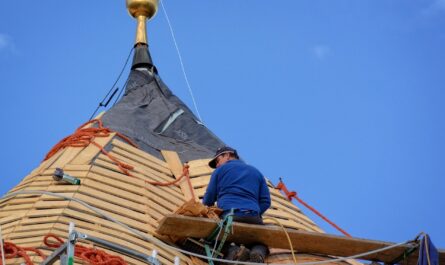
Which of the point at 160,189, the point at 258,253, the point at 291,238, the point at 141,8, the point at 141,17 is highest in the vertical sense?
the point at 141,8

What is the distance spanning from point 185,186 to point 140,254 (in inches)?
128

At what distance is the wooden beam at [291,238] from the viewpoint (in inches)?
335

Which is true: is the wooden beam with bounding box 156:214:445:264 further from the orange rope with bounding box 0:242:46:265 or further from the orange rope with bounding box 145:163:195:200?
the orange rope with bounding box 145:163:195:200

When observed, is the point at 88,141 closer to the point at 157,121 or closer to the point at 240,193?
the point at 157,121

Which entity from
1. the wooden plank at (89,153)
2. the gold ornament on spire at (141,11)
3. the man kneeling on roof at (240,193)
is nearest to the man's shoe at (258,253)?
the man kneeling on roof at (240,193)

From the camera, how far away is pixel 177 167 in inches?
445

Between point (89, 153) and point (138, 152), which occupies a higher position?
point (138, 152)

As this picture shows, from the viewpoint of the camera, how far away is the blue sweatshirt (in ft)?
30.0

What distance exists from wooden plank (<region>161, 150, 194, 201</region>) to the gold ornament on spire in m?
4.35

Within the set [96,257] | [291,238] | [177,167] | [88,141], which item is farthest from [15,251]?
[177,167]

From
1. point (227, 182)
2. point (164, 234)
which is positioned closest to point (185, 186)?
point (227, 182)

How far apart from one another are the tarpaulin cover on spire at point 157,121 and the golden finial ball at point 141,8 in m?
1.40

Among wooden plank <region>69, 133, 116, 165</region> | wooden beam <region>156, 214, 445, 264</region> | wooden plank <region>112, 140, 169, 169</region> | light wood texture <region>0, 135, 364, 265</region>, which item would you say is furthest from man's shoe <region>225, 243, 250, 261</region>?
wooden plank <region>112, 140, 169, 169</region>

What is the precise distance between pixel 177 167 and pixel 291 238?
9.35 ft
